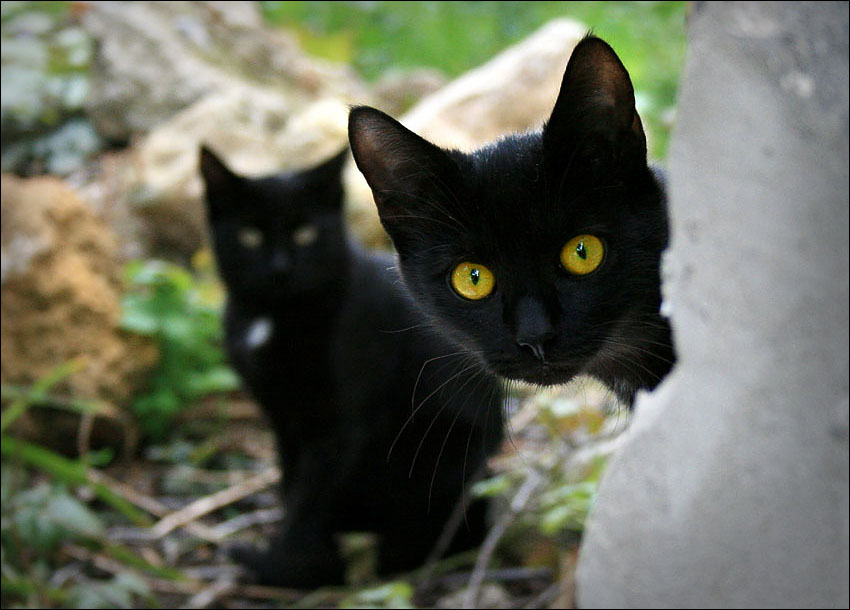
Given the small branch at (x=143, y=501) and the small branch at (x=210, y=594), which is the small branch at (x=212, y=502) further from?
the small branch at (x=210, y=594)

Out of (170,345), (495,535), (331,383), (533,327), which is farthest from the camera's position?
(170,345)

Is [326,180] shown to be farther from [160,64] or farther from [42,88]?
[160,64]

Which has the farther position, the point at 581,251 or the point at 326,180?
the point at 326,180

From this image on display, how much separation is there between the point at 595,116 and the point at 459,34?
330 centimetres

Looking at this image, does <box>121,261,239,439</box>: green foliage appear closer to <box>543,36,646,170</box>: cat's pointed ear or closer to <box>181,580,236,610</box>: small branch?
<box>181,580,236,610</box>: small branch

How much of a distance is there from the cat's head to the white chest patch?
0.24 feet

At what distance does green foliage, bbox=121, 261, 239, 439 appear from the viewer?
3141 millimetres

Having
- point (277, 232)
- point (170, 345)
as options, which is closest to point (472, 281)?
point (277, 232)

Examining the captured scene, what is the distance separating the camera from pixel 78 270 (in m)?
3.05

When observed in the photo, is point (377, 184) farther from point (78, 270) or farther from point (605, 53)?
point (78, 270)

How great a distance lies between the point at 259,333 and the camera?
9.12 ft

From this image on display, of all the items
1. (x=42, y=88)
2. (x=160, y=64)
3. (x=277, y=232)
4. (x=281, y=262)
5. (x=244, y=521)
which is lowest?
(x=244, y=521)

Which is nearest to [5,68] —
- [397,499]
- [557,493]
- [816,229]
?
[397,499]

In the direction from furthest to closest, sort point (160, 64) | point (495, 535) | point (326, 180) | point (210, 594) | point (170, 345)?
point (160, 64), point (170, 345), point (326, 180), point (210, 594), point (495, 535)
